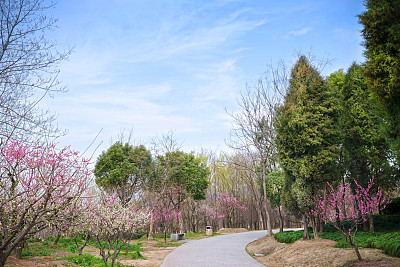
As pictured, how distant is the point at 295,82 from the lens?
51.4 ft

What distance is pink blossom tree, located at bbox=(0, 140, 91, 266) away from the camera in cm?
502

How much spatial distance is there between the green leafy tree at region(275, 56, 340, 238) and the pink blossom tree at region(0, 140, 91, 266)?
1067 cm

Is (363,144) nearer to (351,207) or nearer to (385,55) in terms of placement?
(385,55)

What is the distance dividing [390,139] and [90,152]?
32.3ft

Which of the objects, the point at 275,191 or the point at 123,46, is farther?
the point at 275,191

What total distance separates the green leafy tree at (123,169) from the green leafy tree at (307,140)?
14.7m

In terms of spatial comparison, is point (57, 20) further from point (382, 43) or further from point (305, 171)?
point (305, 171)

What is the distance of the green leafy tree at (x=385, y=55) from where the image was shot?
28.5 feet

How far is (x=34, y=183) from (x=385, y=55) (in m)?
10.5

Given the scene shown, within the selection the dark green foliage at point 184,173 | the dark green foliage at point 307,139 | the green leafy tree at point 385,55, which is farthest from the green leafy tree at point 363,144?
the dark green foliage at point 184,173

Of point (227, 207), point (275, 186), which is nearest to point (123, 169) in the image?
point (275, 186)

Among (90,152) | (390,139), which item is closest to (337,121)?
(390,139)

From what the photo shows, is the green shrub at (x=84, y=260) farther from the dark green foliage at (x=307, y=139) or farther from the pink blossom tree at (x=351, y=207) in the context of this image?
the dark green foliage at (x=307, y=139)

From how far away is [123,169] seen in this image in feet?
83.4
